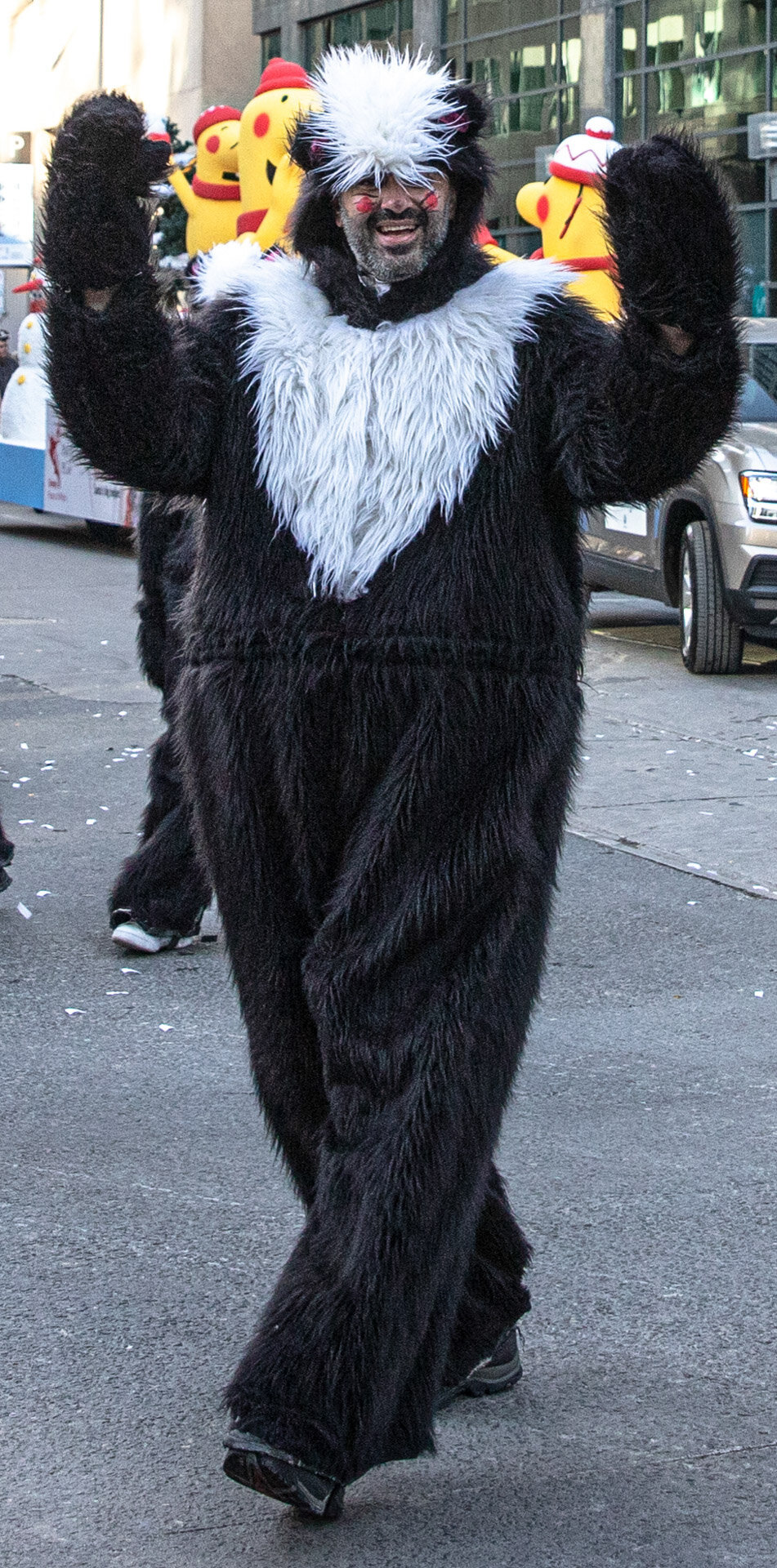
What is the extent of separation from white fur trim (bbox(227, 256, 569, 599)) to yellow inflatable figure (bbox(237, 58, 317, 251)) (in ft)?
29.9

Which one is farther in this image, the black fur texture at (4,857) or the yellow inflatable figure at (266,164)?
the yellow inflatable figure at (266,164)

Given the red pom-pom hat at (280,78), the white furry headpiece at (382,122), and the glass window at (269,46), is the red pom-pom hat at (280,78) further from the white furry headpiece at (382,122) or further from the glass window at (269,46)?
the glass window at (269,46)

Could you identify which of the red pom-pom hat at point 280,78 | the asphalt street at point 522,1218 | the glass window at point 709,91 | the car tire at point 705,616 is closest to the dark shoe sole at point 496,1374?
the asphalt street at point 522,1218

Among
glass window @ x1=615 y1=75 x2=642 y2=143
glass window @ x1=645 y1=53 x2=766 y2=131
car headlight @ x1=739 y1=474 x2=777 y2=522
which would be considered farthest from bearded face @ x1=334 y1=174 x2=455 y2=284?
glass window @ x1=615 y1=75 x2=642 y2=143

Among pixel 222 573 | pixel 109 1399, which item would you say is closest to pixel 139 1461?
pixel 109 1399

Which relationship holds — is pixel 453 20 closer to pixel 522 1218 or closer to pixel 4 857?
pixel 4 857

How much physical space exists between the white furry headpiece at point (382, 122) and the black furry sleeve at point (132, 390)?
0.33 m

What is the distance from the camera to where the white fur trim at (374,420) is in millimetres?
2881

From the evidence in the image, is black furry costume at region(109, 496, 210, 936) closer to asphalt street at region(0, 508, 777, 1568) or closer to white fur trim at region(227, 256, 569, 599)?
asphalt street at region(0, 508, 777, 1568)

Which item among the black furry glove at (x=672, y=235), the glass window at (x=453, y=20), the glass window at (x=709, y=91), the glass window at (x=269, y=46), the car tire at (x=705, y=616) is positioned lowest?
the car tire at (x=705, y=616)

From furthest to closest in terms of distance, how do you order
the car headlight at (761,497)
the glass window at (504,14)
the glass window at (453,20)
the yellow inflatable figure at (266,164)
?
the glass window at (453,20), the glass window at (504,14), the yellow inflatable figure at (266,164), the car headlight at (761,497)

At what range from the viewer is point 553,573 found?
9.62ft

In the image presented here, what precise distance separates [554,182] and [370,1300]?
12.3 m

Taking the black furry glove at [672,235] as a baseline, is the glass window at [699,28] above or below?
above
